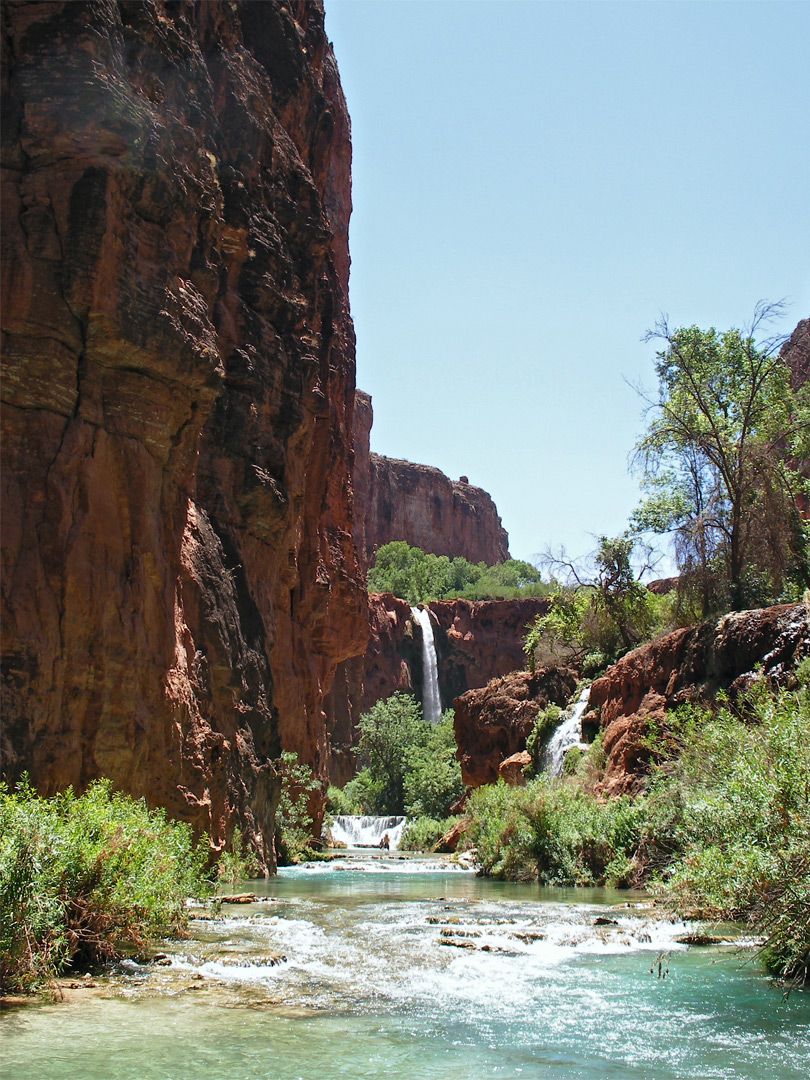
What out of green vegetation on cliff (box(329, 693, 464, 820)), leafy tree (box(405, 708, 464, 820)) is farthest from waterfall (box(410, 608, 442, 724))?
leafy tree (box(405, 708, 464, 820))

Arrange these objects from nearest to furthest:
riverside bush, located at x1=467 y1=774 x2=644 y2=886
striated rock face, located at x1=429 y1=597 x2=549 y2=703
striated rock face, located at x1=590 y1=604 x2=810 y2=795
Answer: striated rock face, located at x1=590 y1=604 x2=810 y2=795 < riverside bush, located at x1=467 y1=774 x2=644 y2=886 < striated rock face, located at x1=429 y1=597 x2=549 y2=703

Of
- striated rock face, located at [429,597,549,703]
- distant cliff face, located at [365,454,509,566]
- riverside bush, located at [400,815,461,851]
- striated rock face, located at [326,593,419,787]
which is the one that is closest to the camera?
riverside bush, located at [400,815,461,851]

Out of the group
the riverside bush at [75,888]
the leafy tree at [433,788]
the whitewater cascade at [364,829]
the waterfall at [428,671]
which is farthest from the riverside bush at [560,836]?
the waterfall at [428,671]

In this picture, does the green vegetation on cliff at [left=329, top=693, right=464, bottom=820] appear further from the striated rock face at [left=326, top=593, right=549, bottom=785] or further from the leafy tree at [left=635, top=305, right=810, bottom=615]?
the leafy tree at [left=635, top=305, right=810, bottom=615]

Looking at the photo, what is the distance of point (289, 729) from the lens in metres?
30.6

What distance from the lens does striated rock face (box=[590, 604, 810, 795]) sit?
19016 millimetres

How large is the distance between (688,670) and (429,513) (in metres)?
93.5

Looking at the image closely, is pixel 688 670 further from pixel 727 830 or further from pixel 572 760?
pixel 727 830

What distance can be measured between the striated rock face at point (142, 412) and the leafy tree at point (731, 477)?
11800mm

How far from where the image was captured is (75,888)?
943 cm

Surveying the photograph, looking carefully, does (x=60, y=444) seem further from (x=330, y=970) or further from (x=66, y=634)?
(x=330, y=970)

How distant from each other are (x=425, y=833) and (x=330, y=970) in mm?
30853

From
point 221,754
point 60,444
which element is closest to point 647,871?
point 221,754

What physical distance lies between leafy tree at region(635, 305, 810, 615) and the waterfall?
3875 cm
